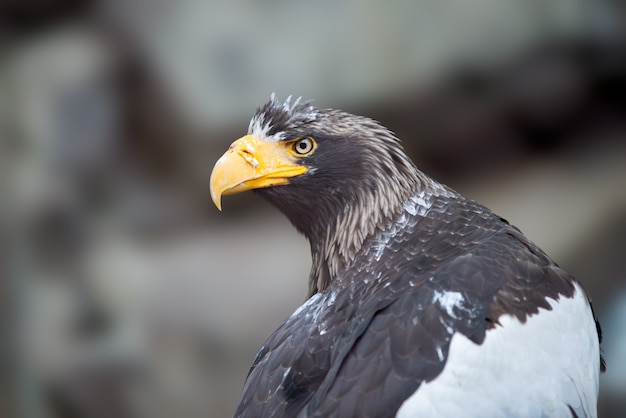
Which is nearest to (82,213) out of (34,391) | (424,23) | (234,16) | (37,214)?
(37,214)

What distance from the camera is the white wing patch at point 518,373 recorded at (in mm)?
1891

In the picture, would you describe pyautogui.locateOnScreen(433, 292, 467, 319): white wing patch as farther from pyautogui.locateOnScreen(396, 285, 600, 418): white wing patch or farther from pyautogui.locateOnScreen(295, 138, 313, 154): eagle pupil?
pyautogui.locateOnScreen(295, 138, 313, 154): eagle pupil

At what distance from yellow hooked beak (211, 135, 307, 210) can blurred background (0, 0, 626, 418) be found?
2.01 meters

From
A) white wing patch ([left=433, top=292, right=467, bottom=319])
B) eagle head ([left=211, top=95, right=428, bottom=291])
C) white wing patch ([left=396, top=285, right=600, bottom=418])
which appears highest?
eagle head ([left=211, top=95, right=428, bottom=291])

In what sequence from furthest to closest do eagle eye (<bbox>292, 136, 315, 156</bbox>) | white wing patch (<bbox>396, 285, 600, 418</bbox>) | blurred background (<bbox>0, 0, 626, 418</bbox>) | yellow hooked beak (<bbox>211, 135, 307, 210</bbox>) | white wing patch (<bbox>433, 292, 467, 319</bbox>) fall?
blurred background (<bbox>0, 0, 626, 418</bbox>) < eagle eye (<bbox>292, 136, 315, 156</bbox>) < yellow hooked beak (<bbox>211, 135, 307, 210</bbox>) < white wing patch (<bbox>433, 292, 467, 319</bbox>) < white wing patch (<bbox>396, 285, 600, 418</bbox>)

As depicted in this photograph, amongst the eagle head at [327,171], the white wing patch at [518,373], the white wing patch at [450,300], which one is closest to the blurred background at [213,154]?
the eagle head at [327,171]

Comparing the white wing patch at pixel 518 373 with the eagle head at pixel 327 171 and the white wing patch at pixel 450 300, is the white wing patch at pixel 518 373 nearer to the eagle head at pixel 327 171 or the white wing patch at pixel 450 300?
the white wing patch at pixel 450 300

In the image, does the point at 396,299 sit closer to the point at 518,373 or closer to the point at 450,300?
the point at 450,300

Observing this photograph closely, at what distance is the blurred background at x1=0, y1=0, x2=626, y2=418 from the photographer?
178 inches

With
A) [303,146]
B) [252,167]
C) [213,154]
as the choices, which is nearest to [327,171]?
[303,146]

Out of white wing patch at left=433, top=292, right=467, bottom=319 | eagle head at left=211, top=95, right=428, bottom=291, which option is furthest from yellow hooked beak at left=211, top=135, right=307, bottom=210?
white wing patch at left=433, top=292, right=467, bottom=319

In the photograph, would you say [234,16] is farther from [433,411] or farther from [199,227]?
[433,411]

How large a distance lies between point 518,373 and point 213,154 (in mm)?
2974

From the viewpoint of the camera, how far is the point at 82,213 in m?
4.79
